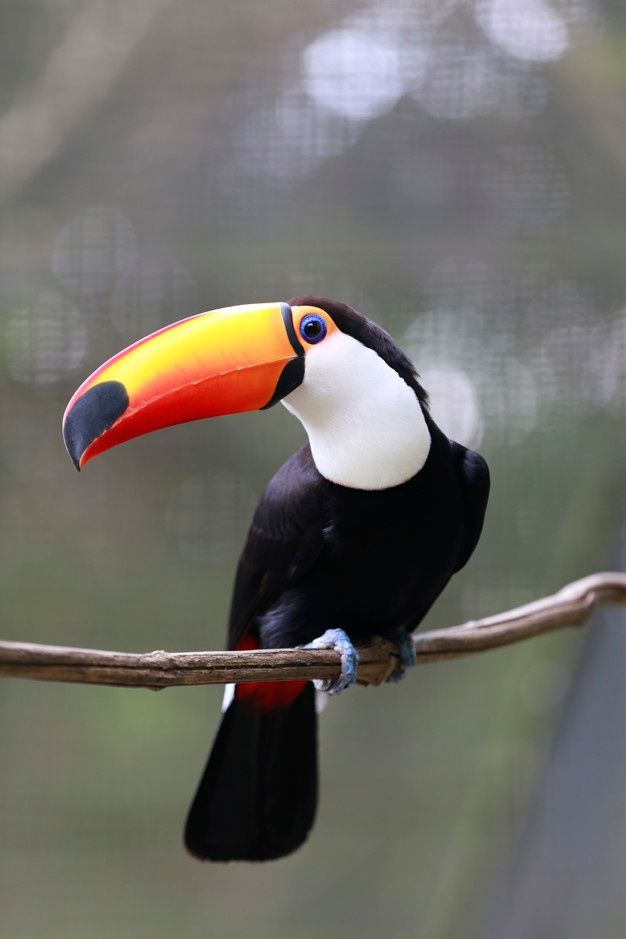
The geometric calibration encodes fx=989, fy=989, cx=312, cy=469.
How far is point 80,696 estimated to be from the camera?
6.91 ft

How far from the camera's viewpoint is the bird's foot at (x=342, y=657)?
1.07 metres

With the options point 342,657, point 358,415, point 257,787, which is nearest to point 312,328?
point 358,415

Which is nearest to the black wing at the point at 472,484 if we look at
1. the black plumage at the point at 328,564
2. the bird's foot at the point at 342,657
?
the black plumage at the point at 328,564

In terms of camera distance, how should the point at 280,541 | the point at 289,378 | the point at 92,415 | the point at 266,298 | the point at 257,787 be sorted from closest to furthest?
the point at 92,415, the point at 289,378, the point at 280,541, the point at 257,787, the point at 266,298

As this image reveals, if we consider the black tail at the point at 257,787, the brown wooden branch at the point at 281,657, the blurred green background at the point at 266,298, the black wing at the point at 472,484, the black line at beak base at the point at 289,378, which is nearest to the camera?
the brown wooden branch at the point at 281,657

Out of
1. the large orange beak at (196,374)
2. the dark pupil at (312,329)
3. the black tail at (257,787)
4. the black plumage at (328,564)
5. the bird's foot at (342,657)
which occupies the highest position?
the dark pupil at (312,329)

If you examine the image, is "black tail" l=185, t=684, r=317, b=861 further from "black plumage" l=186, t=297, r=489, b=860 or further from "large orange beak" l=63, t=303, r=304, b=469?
"large orange beak" l=63, t=303, r=304, b=469

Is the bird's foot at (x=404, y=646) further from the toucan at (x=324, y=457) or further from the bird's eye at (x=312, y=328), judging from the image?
the bird's eye at (x=312, y=328)

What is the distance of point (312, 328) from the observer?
108cm

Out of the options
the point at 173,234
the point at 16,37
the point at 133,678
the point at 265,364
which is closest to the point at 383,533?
the point at 265,364

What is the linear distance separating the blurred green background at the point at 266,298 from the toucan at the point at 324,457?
32.5 inches

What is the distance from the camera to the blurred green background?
2.00m

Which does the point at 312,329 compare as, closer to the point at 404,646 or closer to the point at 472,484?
the point at 472,484

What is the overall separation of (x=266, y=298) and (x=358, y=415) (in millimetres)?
988
